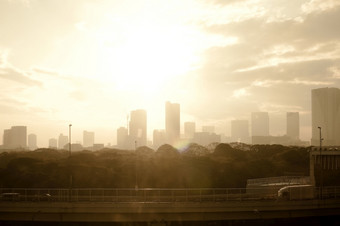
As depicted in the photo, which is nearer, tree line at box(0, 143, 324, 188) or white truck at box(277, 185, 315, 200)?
white truck at box(277, 185, 315, 200)

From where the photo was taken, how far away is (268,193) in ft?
170

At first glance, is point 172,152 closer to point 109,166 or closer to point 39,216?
point 109,166

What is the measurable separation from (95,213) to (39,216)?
6118mm

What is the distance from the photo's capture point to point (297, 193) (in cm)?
4656

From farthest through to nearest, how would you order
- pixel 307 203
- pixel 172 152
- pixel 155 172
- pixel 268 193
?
pixel 172 152
pixel 155 172
pixel 268 193
pixel 307 203

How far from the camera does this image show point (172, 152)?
10612cm

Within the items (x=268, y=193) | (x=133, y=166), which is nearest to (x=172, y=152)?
(x=133, y=166)

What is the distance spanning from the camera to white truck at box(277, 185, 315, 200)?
4612 cm

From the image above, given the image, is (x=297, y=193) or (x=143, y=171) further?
(x=143, y=171)

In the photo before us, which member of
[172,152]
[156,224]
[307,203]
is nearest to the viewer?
[156,224]

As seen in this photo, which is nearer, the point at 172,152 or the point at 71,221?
the point at 71,221

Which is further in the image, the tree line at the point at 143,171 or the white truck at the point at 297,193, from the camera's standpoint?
→ the tree line at the point at 143,171

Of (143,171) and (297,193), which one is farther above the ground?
(297,193)

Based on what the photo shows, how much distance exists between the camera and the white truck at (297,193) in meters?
46.1
